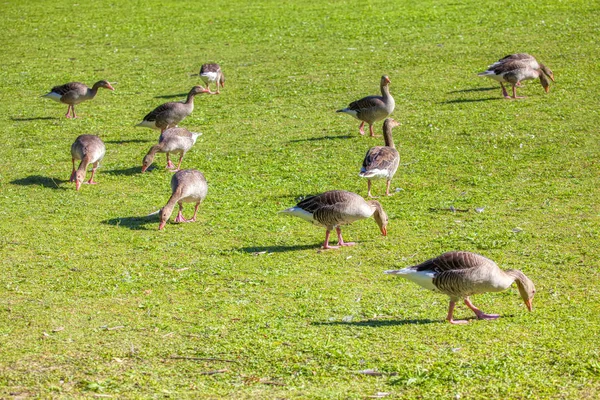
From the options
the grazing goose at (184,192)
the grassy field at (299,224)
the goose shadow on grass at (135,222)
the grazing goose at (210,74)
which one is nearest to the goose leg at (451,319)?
the grassy field at (299,224)

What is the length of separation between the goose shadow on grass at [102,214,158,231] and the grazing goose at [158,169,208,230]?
25 cm

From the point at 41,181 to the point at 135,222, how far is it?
3329 millimetres

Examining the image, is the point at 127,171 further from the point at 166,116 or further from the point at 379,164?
the point at 379,164

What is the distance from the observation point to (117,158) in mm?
17438

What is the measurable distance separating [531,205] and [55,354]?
845 cm

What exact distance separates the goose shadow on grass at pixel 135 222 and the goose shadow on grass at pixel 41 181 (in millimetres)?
2384

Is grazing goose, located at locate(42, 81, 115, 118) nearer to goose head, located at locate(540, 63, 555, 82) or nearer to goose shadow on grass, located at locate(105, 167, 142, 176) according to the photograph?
goose shadow on grass, located at locate(105, 167, 142, 176)

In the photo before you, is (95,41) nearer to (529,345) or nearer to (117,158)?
(117,158)

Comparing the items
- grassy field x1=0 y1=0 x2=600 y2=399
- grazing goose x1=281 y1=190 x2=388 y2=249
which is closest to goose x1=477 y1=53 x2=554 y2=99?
grassy field x1=0 y1=0 x2=600 y2=399

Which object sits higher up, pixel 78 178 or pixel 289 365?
pixel 78 178

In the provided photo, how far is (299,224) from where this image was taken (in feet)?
44.9

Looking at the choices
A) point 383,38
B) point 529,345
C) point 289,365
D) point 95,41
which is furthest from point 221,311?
point 95,41

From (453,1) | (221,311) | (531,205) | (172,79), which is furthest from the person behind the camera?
(453,1)

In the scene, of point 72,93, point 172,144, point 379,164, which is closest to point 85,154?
point 172,144
